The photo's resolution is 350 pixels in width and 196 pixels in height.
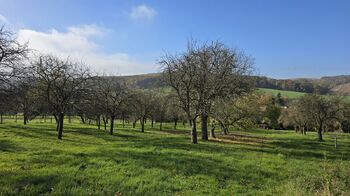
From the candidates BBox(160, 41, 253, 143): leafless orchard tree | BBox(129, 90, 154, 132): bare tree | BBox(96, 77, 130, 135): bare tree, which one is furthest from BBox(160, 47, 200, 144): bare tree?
BBox(129, 90, 154, 132): bare tree

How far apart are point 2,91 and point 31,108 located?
2869 centimetres

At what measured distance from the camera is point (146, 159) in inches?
679

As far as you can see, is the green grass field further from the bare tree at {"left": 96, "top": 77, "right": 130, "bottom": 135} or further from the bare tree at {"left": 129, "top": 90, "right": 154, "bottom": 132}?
the bare tree at {"left": 129, "top": 90, "right": 154, "bottom": 132}

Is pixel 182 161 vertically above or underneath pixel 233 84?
underneath

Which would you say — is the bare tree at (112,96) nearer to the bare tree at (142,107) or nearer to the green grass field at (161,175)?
the bare tree at (142,107)

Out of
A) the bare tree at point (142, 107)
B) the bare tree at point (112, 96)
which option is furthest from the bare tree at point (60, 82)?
the bare tree at point (142, 107)

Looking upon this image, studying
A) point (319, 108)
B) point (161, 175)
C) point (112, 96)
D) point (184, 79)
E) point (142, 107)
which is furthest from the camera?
point (142, 107)

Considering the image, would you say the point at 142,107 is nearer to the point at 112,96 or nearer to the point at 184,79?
the point at 112,96

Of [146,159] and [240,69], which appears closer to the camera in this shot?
[146,159]

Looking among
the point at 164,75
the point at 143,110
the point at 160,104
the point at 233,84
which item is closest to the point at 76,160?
the point at 164,75

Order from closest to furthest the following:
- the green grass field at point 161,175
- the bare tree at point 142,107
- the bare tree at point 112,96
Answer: the green grass field at point 161,175
the bare tree at point 112,96
the bare tree at point 142,107


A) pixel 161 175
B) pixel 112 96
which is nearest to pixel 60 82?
pixel 112 96

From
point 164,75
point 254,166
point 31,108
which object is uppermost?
point 164,75

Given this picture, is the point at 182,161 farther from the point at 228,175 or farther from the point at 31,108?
the point at 31,108
